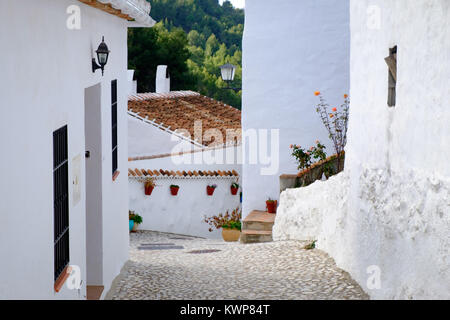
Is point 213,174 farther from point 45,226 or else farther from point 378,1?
point 45,226

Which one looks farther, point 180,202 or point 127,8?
point 180,202

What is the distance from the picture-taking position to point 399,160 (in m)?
6.00

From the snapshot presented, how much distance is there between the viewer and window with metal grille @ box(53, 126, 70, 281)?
5.15m

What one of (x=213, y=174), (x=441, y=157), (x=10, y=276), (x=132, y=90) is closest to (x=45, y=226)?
(x=10, y=276)

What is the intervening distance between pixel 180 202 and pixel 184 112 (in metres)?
6.58

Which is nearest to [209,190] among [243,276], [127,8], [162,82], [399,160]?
[243,276]

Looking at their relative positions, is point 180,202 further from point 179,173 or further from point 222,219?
point 222,219

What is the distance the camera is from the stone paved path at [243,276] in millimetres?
7242

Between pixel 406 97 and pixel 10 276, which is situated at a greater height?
pixel 406 97

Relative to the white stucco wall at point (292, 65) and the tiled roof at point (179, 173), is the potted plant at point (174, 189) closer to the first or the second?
the tiled roof at point (179, 173)

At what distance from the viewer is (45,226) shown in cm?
464

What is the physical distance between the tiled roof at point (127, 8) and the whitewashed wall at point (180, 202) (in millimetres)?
7374

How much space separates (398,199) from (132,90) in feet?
75.7

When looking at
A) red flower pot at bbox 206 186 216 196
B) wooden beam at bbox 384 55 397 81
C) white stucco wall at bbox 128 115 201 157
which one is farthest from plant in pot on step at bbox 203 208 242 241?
wooden beam at bbox 384 55 397 81
